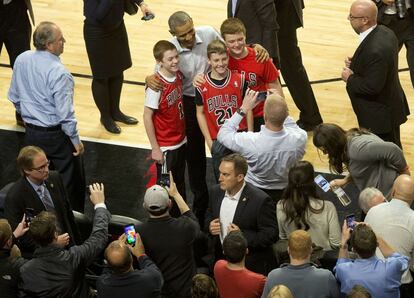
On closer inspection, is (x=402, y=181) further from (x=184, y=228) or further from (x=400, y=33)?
(x=400, y=33)

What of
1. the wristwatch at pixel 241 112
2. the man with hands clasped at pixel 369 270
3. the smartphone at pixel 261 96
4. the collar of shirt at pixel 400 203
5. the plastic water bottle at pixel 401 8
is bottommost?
the man with hands clasped at pixel 369 270

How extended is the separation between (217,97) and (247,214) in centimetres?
119

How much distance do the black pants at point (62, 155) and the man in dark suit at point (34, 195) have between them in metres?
0.87

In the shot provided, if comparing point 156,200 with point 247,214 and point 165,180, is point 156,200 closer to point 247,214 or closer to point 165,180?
point 247,214

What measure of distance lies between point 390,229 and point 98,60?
3.67m

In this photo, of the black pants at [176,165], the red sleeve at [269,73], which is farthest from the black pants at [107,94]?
the red sleeve at [269,73]

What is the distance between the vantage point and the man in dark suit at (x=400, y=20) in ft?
26.0

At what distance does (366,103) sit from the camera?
23.2 feet

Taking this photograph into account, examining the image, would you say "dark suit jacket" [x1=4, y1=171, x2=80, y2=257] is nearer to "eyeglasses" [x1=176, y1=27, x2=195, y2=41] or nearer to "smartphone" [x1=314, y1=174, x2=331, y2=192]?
"eyeglasses" [x1=176, y1=27, x2=195, y2=41]

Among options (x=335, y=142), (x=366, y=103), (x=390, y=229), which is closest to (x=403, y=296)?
(x=390, y=229)

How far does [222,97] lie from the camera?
6.62 meters

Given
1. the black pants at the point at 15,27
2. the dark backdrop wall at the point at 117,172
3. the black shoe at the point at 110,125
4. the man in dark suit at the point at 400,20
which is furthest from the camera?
the black shoe at the point at 110,125

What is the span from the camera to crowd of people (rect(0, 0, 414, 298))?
5230 mm

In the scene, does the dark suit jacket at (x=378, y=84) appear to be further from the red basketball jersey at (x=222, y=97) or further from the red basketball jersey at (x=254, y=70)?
the red basketball jersey at (x=222, y=97)
